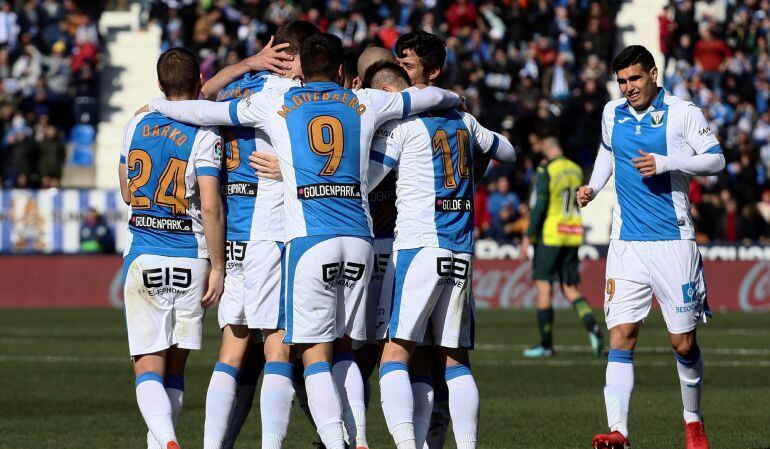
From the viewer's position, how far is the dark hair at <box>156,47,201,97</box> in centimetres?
816

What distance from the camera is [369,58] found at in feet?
29.8

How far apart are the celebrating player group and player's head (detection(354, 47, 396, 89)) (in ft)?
0.17

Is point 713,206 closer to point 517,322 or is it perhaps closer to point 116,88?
point 517,322

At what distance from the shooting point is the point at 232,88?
8.69 meters

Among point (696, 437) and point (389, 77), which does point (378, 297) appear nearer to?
point (389, 77)

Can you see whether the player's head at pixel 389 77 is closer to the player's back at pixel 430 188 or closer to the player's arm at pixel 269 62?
the player's back at pixel 430 188

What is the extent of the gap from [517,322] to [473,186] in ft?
46.2

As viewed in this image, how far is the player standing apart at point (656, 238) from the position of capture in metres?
9.34

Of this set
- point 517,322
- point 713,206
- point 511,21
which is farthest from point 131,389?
point 511,21

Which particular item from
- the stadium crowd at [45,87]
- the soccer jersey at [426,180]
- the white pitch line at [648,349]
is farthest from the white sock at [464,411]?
the stadium crowd at [45,87]

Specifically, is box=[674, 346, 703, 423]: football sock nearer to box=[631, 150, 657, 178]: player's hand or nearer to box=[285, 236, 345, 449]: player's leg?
box=[631, 150, 657, 178]: player's hand

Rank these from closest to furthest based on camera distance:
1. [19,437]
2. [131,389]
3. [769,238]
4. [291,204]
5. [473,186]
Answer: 1. [291,204]
2. [473,186]
3. [19,437]
4. [131,389]
5. [769,238]

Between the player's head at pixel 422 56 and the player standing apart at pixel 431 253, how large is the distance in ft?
1.11

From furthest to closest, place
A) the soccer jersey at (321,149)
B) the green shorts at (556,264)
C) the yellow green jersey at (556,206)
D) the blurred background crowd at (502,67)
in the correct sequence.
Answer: the blurred background crowd at (502,67)
the green shorts at (556,264)
the yellow green jersey at (556,206)
the soccer jersey at (321,149)
